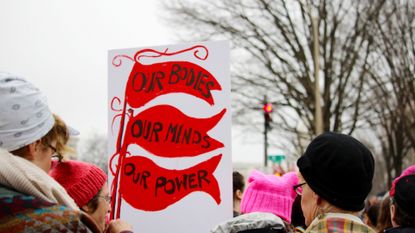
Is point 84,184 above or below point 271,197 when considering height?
above

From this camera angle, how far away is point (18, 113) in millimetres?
2143

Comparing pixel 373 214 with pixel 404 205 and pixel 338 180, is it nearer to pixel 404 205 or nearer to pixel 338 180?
pixel 404 205

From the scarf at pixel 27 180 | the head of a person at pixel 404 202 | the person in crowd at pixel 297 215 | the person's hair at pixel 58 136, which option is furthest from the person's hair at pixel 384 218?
the scarf at pixel 27 180

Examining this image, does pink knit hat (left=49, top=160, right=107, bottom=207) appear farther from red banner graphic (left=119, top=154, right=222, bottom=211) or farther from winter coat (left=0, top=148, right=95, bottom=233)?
winter coat (left=0, top=148, right=95, bottom=233)

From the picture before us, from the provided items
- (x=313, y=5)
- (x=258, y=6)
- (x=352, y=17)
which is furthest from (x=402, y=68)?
(x=258, y=6)

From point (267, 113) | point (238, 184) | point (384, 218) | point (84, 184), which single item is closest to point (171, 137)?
point (84, 184)

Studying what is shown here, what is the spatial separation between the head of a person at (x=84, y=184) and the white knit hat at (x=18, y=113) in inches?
38.1

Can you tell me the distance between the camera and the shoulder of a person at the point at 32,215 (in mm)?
1897

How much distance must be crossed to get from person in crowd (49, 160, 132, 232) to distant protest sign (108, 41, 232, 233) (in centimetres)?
23

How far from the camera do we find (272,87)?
725 inches

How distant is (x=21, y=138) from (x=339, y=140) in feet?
4.20

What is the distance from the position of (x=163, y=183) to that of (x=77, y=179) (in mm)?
598

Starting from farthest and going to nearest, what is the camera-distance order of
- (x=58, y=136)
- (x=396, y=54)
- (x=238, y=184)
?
(x=396, y=54), (x=238, y=184), (x=58, y=136)

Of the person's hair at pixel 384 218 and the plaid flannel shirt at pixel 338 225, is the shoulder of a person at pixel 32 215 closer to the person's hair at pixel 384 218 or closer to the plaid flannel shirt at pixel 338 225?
the plaid flannel shirt at pixel 338 225
